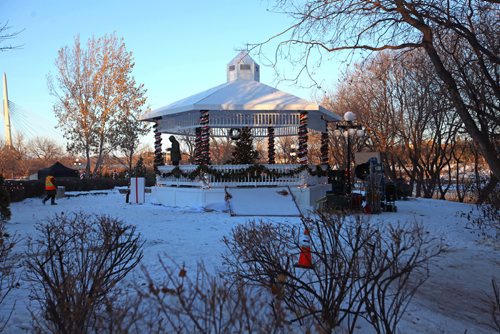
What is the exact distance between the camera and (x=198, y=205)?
583 inches

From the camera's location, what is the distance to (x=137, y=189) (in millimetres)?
17562

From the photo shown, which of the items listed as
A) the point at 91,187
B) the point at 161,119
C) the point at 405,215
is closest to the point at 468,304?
the point at 405,215

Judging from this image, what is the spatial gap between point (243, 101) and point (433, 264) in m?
10.9

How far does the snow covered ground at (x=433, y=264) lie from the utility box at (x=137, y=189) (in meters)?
4.10

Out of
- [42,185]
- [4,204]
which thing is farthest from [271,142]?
[4,204]

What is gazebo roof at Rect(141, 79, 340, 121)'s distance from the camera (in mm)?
15539

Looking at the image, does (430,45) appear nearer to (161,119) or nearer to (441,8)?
(441,8)

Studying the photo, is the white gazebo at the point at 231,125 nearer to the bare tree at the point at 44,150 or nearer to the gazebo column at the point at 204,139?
the gazebo column at the point at 204,139

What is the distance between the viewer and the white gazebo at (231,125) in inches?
590

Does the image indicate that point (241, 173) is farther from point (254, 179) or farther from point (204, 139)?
point (204, 139)

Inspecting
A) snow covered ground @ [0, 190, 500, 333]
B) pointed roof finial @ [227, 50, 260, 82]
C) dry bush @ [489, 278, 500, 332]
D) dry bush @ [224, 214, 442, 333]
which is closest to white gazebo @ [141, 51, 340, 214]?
snow covered ground @ [0, 190, 500, 333]

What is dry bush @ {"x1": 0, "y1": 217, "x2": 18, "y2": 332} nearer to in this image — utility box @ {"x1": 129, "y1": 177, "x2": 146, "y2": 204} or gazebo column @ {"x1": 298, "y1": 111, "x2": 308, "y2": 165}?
gazebo column @ {"x1": 298, "y1": 111, "x2": 308, "y2": 165}

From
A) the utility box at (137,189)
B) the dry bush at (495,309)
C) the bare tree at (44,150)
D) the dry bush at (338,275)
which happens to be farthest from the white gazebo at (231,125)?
the bare tree at (44,150)

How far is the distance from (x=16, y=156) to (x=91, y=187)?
39774 millimetres
